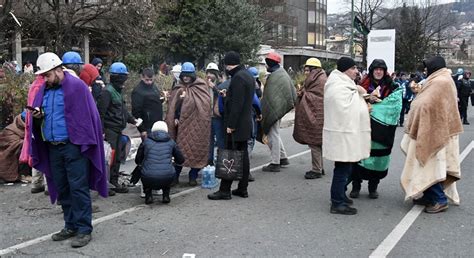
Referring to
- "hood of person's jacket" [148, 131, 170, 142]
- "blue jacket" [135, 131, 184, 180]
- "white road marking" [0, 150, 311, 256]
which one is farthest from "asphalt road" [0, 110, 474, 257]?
"hood of person's jacket" [148, 131, 170, 142]

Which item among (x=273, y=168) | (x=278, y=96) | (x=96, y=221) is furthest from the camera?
(x=273, y=168)

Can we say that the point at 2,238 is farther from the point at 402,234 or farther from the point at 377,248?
the point at 402,234

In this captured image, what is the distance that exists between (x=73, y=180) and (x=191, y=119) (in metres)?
2.72

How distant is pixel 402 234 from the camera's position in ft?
17.9

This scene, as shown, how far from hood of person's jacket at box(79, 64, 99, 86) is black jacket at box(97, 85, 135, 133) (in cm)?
28

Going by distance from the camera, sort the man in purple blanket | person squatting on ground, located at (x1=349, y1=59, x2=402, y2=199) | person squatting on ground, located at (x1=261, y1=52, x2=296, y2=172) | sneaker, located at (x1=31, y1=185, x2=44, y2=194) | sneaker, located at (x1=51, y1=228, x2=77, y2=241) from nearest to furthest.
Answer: the man in purple blanket
sneaker, located at (x1=51, y1=228, x2=77, y2=241)
person squatting on ground, located at (x1=349, y1=59, x2=402, y2=199)
sneaker, located at (x1=31, y1=185, x2=44, y2=194)
person squatting on ground, located at (x1=261, y1=52, x2=296, y2=172)

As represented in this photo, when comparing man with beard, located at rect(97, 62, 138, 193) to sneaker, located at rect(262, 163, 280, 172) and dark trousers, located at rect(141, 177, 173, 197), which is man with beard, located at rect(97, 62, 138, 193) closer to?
dark trousers, located at rect(141, 177, 173, 197)

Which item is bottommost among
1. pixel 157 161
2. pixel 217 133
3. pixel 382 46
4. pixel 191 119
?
pixel 157 161

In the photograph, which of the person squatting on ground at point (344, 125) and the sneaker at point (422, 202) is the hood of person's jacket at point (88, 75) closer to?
the person squatting on ground at point (344, 125)

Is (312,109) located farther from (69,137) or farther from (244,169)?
(69,137)

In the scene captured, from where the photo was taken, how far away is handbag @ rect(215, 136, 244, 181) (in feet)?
22.0

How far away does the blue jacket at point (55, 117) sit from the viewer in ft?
16.6

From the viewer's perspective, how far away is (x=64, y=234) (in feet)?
17.2

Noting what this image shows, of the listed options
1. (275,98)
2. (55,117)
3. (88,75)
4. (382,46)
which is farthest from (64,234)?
(382,46)
